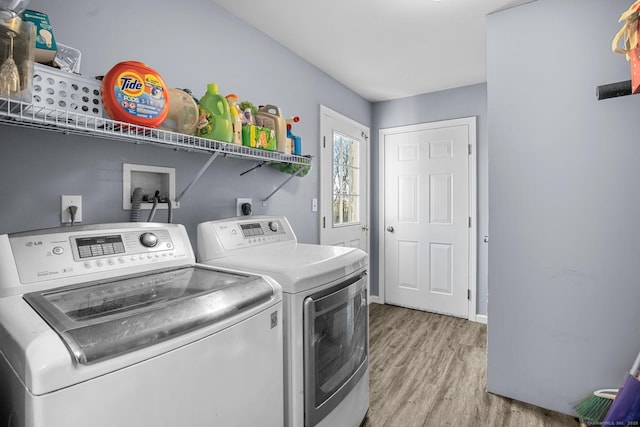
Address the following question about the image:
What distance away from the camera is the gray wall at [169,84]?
125 centimetres

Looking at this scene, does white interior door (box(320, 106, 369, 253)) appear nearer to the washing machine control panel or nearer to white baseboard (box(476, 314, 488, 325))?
white baseboard (box(476, 314, 488, 325))

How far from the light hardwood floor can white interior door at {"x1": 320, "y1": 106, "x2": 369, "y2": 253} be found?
96 cm

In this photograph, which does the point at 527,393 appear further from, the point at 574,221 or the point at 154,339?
the point at 154,339

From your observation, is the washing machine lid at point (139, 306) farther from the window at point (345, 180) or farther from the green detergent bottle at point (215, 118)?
the window at point (345, 180)

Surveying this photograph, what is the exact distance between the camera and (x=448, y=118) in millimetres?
3412

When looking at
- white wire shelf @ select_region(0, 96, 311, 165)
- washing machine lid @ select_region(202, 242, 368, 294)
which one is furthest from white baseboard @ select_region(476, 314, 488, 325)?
white wire shelf @ select_region(0, 96, 311, 165)

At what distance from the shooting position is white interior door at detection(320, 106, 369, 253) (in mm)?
3006

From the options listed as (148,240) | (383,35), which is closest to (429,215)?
(383,35)

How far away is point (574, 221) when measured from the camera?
1.83 m

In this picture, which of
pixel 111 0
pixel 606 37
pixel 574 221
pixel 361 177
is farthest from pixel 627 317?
pixel 111 0

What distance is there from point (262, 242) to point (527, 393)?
179 centimetres

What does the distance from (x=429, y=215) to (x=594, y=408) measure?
2087 mm

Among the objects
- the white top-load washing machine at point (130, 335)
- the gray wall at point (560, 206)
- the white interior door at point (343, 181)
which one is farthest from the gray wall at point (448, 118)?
the white top-load washing machine at point (130, 335)

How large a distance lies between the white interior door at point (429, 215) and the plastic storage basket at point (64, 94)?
10.0 ft
